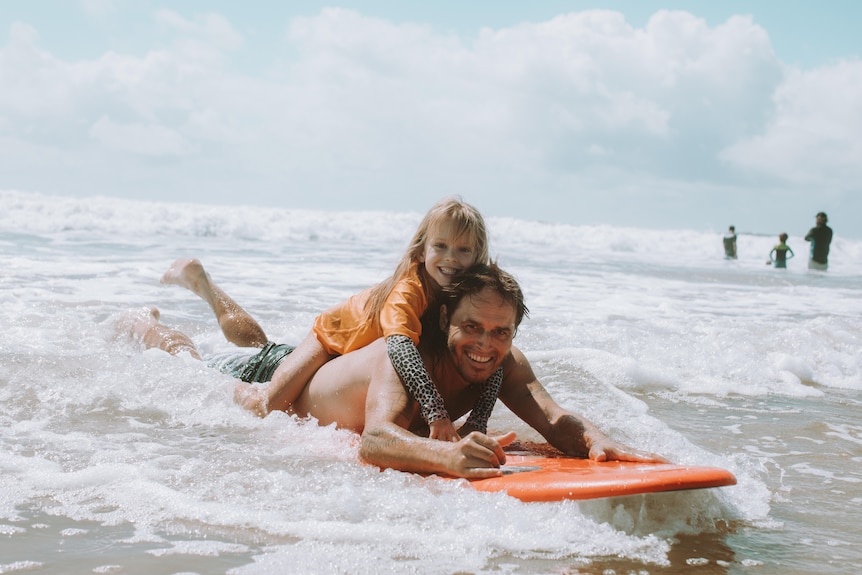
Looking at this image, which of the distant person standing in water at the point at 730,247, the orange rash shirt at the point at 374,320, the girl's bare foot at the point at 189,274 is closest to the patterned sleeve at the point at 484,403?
the orange rash shirt at the point at 374,320

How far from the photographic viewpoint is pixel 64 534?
2.71 metres

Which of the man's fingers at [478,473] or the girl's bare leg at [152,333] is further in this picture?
the girl's bare leg at [152,333]

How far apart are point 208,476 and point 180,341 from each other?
Result: 2789mm

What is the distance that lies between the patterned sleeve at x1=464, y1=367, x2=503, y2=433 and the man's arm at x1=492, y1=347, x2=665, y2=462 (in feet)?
0.77

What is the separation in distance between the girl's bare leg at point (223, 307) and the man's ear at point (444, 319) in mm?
2593

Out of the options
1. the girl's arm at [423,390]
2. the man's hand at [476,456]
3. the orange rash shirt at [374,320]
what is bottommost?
the man's hand at [476,456]

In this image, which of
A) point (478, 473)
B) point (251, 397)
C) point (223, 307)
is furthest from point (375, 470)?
point (223, 307)

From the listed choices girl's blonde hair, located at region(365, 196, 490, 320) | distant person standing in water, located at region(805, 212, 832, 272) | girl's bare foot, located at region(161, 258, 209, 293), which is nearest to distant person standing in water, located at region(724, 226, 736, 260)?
distant person standing in water, located at region(805, 212, 832, 272)

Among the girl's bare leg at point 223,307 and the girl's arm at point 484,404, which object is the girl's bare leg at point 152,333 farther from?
the girl's arm at point 484,404

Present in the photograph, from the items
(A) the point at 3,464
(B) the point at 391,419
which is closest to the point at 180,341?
(A) the point at 3,464

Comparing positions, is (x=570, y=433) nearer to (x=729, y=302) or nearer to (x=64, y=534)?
(x=64, y=534)

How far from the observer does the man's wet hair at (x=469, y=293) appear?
3.65 meters

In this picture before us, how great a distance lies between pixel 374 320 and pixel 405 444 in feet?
3.18

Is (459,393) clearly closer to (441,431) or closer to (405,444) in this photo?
(441,431)
